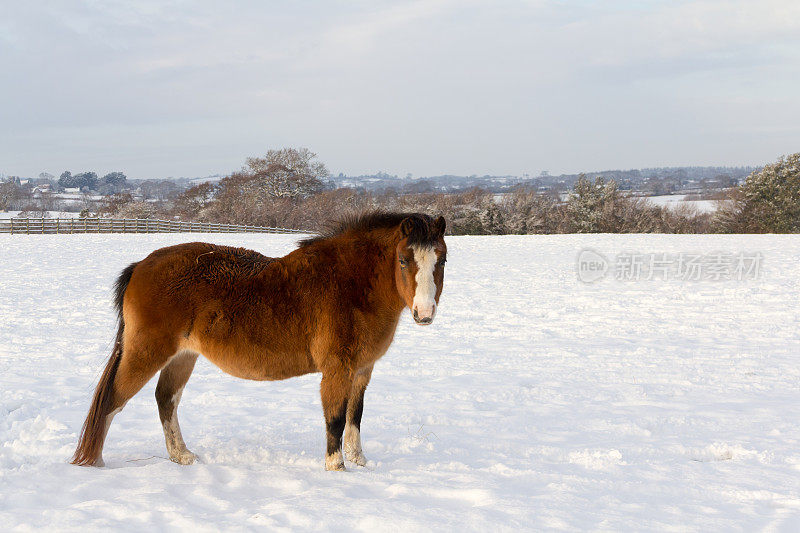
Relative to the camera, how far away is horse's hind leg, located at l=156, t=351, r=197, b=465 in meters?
4.50

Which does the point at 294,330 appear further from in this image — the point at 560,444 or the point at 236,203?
the point at 236,203

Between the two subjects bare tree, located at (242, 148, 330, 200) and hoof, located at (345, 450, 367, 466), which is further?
bare tree, located at (242, 148, 330, 200)

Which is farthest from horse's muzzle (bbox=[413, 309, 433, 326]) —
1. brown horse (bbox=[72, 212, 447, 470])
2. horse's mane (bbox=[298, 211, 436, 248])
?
horse's mane (bbox=[298, 211, 436, 248])

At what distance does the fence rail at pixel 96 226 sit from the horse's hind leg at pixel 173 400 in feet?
123

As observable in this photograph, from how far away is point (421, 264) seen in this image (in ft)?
12.7

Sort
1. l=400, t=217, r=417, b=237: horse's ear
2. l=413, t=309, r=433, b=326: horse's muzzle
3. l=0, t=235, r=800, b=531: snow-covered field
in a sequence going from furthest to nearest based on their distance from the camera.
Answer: l=400, t=217, r=417, b=237: horse's ear, l=413, t=309, r=433, b=326: horse's muzzle, l=0, t=235, r=800, b=531: snow-covered field

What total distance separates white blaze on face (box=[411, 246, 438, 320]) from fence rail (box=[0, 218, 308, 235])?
39.1 metres

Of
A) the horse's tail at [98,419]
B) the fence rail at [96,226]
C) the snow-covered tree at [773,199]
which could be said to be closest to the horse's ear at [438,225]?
the horse's tail at [98,419]

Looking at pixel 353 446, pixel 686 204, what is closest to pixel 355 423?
pixel 353 446

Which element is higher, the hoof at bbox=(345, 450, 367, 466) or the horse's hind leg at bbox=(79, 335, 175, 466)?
the horse's hind leg at bbox=(79, 335, 175, 466)

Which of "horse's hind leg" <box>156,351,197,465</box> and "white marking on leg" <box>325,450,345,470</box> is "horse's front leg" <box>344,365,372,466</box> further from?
"horse's hind leg" <box>156,351,197,465</box>

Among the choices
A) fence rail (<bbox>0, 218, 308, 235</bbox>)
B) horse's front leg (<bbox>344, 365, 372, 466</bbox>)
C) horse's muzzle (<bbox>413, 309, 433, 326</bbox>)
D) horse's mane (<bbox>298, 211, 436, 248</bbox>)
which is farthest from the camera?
fence rail (<bbox>0, 218, 308, 235</bbox>)

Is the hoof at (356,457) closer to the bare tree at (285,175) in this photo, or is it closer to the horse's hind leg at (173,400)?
the horse's hind leg at (173,400)

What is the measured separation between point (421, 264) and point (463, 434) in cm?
231
